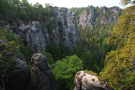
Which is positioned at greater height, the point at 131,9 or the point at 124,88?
the point at 131,9

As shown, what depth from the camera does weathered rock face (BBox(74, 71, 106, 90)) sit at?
555 cm

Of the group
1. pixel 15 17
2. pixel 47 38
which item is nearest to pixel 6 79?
pixel 15 17

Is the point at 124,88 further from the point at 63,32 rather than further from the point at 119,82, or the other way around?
the point at 63,32

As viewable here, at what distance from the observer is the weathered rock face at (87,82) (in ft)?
18.2

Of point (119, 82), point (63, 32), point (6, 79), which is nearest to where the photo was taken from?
point (119, 82)

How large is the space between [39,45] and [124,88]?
88.4ft

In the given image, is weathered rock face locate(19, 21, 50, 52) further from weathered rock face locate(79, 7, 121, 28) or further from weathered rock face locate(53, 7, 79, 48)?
weathered rock face locate(79, 7, 121, 28)

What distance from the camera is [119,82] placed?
6480 millimetres

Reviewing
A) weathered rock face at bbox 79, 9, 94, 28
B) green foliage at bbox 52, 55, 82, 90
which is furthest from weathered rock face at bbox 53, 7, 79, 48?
weathered rock face at bbox 79, 9, 94, 28

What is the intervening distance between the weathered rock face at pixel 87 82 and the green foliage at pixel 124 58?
4.98 feet

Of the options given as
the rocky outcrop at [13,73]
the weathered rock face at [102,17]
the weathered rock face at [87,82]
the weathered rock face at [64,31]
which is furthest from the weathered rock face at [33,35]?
the weathered rock face at [102,17]

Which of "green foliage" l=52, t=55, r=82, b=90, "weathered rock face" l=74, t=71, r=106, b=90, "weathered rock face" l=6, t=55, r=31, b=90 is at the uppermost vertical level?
"weathered rock face" l=74, t=71, r=106, b=90

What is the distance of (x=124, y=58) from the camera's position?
5.89 meters

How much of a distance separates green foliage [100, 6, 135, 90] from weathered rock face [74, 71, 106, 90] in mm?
1518
